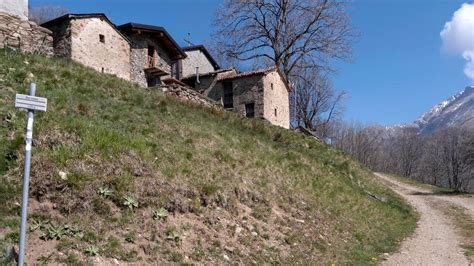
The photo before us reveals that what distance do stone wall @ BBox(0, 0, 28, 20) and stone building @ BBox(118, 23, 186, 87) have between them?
10849mm

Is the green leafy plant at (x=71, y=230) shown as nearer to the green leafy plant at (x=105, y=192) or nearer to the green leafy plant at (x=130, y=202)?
the green leafy plant at (x=105, y=192)

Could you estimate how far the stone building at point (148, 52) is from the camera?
30.0 m

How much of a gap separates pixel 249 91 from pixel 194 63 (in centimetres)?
1184

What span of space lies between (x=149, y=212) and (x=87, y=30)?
1944 cm

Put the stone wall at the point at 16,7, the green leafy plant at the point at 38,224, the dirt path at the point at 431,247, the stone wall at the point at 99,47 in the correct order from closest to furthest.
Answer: the green leafy plant at the point at 38,224 → the dirt path at the point at 431,247 → the stone wall at the point at 16,7 → the stone wall at the point at 99,47

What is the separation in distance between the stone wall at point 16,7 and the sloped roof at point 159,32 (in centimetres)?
1122

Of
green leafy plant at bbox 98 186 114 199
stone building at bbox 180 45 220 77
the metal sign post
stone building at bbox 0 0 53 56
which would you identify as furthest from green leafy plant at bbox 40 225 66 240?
stone building at bbox 180 45 220 77

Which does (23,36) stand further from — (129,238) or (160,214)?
(129,238)

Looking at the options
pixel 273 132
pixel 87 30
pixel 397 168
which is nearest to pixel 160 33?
pixel 87 30

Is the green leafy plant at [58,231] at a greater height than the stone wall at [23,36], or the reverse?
the stone wall at [23,36]

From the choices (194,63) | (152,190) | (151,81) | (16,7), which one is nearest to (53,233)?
(152,190)

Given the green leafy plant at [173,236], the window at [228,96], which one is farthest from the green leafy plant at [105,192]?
the window at [228,96]

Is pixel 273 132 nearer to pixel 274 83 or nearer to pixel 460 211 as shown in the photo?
pixel 460 211

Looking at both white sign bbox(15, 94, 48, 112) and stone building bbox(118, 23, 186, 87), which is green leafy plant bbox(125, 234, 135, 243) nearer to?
white sign bbox(15, 94, 48, 112)
